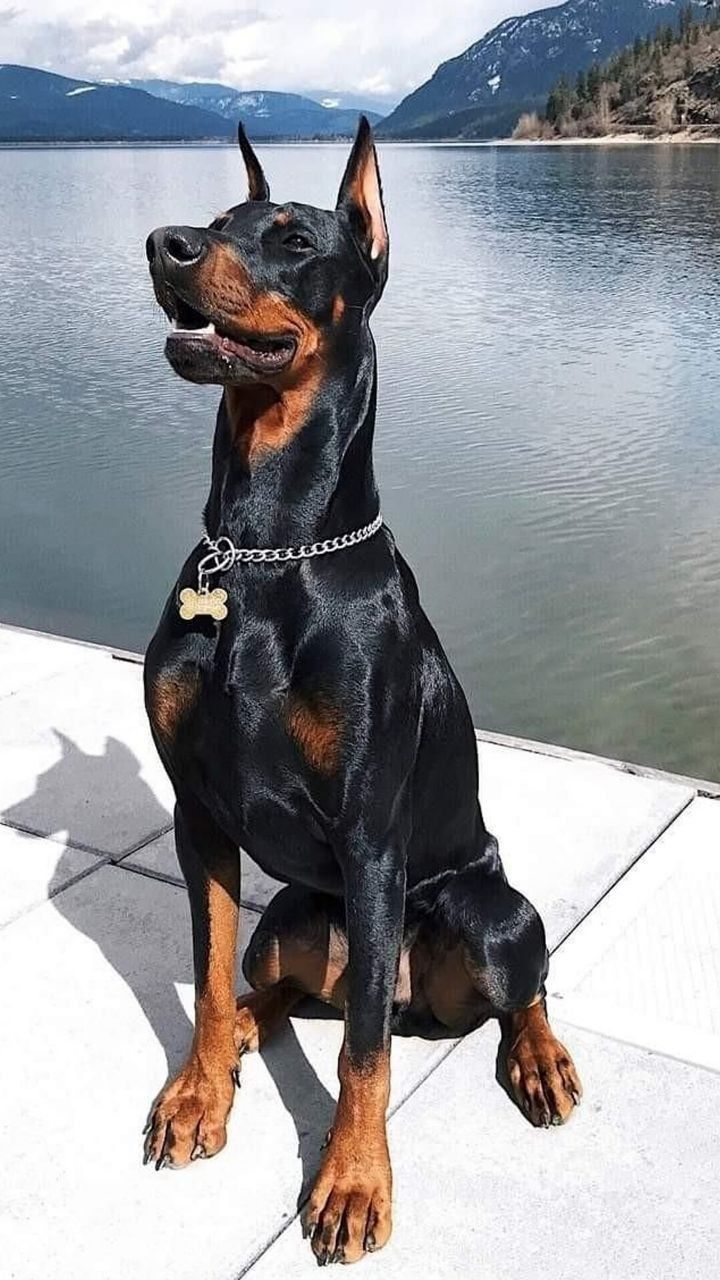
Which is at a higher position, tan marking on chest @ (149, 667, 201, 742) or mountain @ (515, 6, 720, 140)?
tan marking on chest @ (149, 667, 201, 742)

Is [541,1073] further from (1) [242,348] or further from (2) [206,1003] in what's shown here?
(1) [242,348]

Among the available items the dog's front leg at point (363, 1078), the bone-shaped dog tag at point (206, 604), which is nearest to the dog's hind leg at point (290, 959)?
the dog's front leg at point (363, 1078)

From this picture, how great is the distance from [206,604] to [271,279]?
0.55m

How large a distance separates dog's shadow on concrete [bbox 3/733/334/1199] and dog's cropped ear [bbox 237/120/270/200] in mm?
1687

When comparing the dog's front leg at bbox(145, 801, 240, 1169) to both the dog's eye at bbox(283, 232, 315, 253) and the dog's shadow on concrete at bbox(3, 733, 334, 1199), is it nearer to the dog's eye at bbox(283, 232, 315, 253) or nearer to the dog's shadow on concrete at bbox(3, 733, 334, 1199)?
the dog's shadow on concrete at bbox(3, 733, 334, 1199)

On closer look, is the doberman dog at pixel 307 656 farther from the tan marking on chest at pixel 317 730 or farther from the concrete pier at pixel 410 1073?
the concrete pier at pixel 410 1073

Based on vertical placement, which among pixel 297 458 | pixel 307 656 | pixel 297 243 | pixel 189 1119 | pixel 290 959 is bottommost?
pixel 189 1119

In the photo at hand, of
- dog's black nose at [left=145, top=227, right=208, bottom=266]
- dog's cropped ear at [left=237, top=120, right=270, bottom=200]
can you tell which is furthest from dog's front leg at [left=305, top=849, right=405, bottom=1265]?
dog's cropped ear at [left=237, top=120, right=270, bottom=200]

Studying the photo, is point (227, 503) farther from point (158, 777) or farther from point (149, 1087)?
point (158, 777)

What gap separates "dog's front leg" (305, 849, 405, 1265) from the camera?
218 centimetres

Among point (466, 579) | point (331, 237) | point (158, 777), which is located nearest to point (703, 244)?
point (466, 579)

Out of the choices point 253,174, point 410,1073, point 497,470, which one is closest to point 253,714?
point 410,1073

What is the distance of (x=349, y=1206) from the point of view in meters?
2.19

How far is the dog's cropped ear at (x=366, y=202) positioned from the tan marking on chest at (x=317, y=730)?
2.59ft
